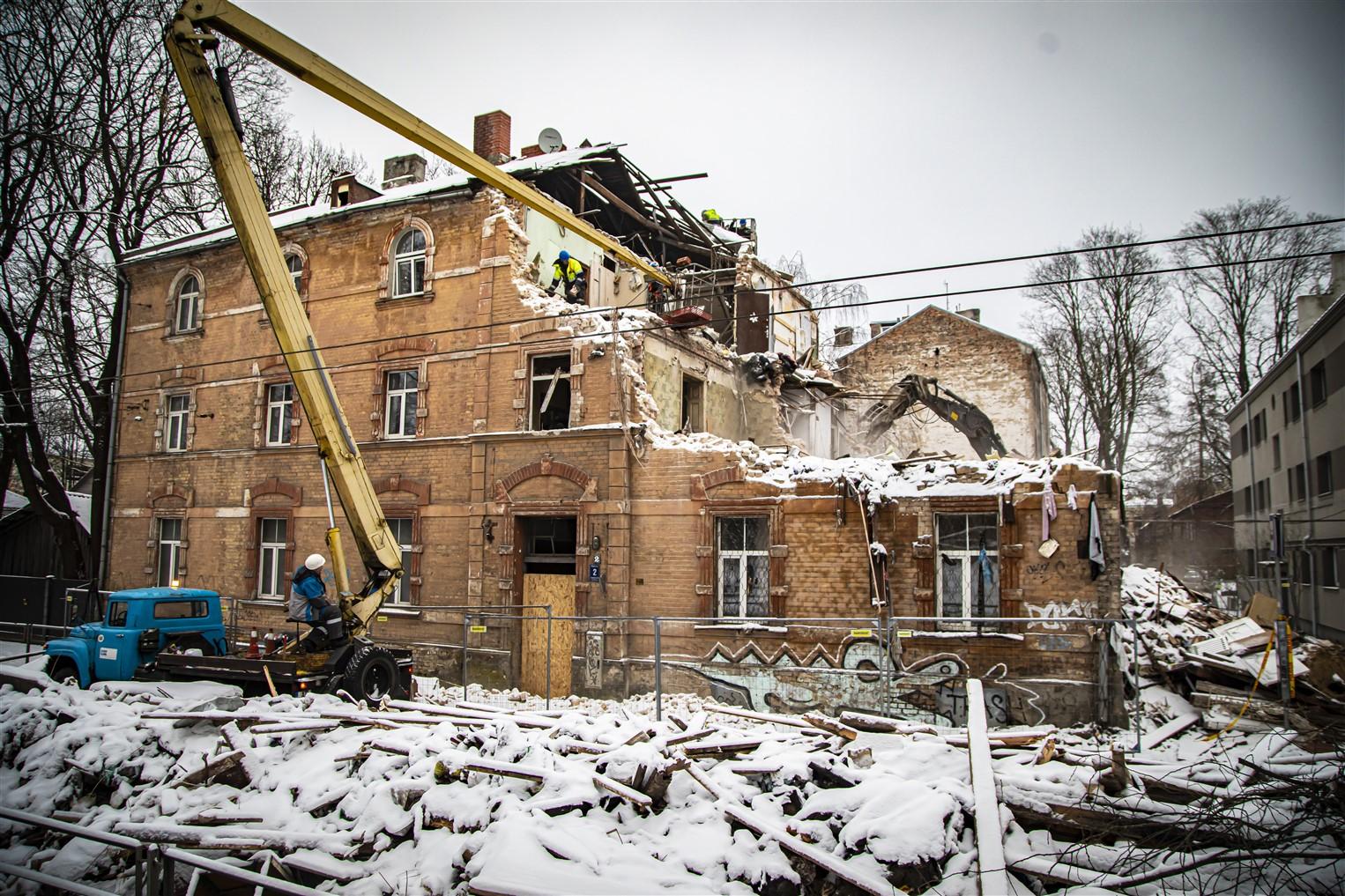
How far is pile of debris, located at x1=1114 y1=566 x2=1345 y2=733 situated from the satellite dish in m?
16.5

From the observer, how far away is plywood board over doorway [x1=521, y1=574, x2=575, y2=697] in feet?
53.6

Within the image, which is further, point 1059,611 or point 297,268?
point 297,268

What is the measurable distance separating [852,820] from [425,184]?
17.2 m

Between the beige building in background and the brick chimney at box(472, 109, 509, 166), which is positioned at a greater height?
the brick chimney at box(472, 109, 509, 166)

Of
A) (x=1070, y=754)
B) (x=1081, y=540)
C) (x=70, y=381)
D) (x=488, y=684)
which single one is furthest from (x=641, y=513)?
(x=70, y=381)

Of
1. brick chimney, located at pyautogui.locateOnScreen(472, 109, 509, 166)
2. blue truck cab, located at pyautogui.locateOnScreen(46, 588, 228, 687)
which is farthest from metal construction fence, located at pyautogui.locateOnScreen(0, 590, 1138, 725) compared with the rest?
brick chimney, located at pyautogui.locateOnScreen(472, 109, 509, 166)

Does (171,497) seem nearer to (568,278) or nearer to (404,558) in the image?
(404,558)

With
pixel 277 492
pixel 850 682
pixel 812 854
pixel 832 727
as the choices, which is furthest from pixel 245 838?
pixel 277 492

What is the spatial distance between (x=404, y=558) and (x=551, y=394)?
5128 mm

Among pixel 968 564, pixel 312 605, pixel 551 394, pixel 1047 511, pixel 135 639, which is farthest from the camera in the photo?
pixel 551 394

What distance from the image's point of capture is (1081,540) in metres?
13.2

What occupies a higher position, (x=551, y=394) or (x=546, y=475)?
(x=551, y=394)

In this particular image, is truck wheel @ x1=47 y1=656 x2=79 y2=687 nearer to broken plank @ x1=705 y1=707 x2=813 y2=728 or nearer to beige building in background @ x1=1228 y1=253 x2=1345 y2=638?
broken plank @ x1=705 y1=707 x2=813 y2=728

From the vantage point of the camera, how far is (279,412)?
69.2ft
